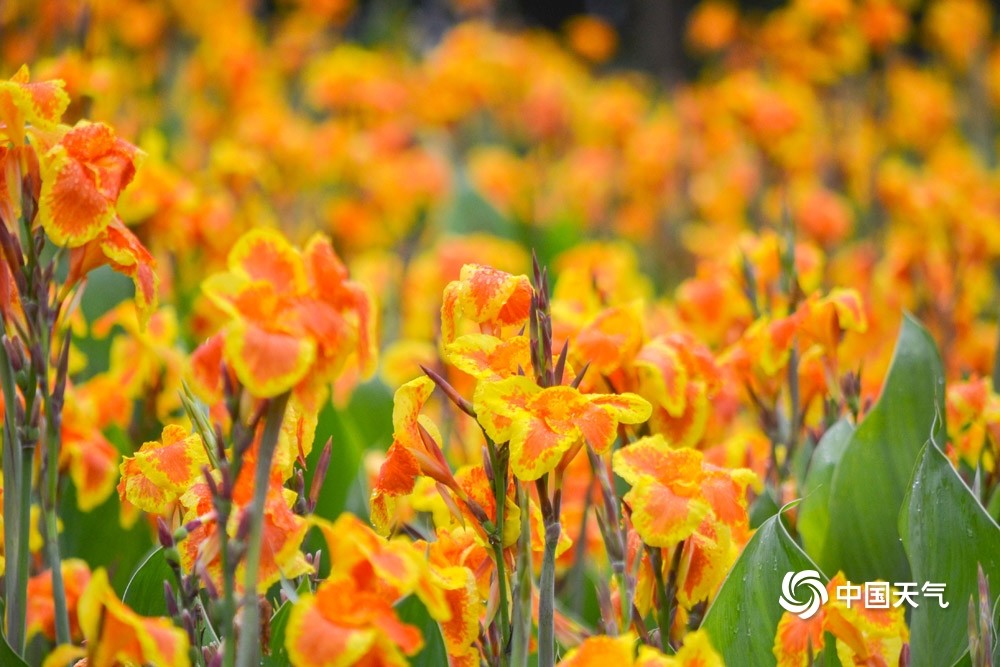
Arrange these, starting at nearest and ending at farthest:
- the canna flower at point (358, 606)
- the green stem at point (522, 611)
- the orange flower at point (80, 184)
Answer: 1. the canna flower at point (358, 606)
2. the green stem at point (522, 611)
3. the orange flower at point (80, 184)

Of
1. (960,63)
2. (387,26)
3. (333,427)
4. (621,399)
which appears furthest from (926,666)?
(387,26)

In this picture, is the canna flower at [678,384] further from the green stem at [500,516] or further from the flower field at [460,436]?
the green stem at [500,516]

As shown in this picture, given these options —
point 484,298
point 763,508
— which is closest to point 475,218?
point 763,508

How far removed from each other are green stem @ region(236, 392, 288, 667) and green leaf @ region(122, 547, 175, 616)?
336 millimetres

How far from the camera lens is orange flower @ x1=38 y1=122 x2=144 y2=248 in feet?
2.69

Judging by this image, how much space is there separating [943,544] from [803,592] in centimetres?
16

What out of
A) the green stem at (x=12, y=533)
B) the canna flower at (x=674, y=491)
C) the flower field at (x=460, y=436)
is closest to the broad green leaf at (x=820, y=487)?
the flower field at (x=460, y=436)

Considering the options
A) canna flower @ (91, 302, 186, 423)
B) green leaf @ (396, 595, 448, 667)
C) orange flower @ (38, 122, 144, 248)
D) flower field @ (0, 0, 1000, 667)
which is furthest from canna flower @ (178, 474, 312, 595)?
canna flower @ (91, 302, 186, 423)

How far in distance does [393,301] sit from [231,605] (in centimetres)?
178

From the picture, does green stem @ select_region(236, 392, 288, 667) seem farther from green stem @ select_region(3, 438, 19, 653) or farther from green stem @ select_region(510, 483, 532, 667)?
green stem @ select_region(3, 438, 19, 653)

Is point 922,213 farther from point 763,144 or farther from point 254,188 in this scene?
point 254,188

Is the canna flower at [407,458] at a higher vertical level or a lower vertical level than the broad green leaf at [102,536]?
higher

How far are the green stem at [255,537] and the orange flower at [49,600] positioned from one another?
0.40 metres

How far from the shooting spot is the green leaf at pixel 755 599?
36.2 inches
